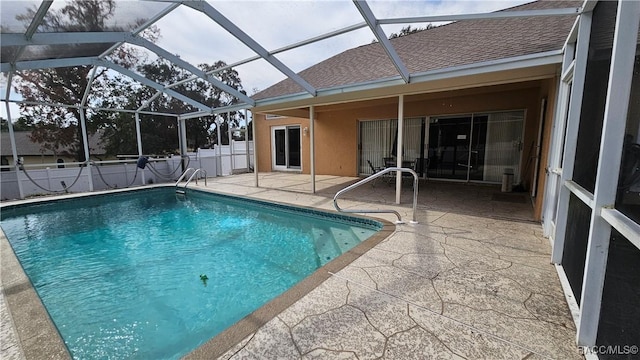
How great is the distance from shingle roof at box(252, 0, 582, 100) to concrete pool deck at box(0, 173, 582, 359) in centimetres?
314

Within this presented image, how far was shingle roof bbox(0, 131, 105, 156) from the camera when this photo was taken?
16922 mm

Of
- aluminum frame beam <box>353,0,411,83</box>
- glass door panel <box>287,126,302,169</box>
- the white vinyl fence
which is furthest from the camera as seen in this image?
glass door panel <box>287,126,302,169</box>

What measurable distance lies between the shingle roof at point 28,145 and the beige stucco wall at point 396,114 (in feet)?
40.1

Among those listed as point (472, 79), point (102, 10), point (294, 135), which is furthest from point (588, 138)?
point (294, 135)

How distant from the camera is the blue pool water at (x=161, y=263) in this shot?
268 cm

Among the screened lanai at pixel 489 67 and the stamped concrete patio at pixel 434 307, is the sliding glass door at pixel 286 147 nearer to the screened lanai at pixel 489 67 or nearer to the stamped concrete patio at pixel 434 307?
the screened lanai at pixel 489 67

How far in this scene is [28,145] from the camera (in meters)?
20.8

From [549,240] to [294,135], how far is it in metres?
10.4

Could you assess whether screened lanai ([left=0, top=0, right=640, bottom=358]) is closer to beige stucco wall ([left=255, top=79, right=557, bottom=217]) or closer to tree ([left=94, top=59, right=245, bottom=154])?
beige stucco wall ([left=255, top=79, right=557, bottom=217])

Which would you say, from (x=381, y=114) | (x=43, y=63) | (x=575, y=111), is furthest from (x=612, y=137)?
(x=43, y=63)

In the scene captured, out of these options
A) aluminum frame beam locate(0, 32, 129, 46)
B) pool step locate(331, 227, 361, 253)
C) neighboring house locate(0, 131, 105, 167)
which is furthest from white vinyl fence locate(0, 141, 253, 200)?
neighboring house locate(0, 131, 105, 167)

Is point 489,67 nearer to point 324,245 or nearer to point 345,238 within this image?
point 345,238

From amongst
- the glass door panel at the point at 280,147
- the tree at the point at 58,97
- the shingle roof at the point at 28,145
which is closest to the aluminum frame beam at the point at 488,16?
the tree at the point at 58,97

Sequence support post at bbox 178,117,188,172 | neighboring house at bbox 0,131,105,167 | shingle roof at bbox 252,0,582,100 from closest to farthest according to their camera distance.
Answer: shingle roof at bbox 252,0,582,100 → support post at bbox 178,117,188,172 → neighboring house at bbox 0,131,105,167
